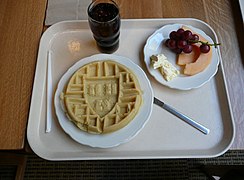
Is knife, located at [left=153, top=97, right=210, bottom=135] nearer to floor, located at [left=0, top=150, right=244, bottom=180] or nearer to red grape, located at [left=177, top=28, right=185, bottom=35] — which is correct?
red grape, located at [left=177, top=28, right=185, bottom=35]

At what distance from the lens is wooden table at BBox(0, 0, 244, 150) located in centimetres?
76

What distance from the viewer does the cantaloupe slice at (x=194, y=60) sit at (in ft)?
2.62

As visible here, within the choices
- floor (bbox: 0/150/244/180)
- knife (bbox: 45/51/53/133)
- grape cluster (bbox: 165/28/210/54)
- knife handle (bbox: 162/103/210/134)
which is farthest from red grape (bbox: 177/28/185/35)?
floor (bbox: 0/150/244/180)

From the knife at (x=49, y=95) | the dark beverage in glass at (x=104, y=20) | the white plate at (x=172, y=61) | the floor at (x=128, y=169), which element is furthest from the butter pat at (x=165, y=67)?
the floor at (x=128, y=169)

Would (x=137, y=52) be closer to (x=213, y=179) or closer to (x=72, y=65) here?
(x=72, y=65)

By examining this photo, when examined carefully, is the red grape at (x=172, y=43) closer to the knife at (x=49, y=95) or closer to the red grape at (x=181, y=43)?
the red grape at (x=181, y=43)

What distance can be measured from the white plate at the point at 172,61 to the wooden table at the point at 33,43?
0.07m

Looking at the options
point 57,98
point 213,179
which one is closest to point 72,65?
point 57,98

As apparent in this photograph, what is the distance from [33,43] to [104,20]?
0.26 meters

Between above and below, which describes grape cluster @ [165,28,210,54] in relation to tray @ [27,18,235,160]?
above

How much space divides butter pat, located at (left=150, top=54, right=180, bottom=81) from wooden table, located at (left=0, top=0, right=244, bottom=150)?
170 mm

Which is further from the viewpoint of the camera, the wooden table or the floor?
the floor

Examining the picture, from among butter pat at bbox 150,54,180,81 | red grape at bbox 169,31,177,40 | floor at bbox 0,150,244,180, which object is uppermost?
red grape at bbox 169,31,177,40

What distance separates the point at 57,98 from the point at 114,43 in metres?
0.25
